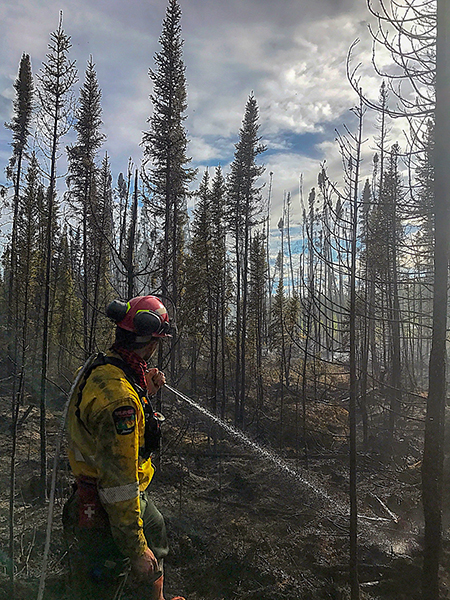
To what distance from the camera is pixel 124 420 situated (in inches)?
92.6

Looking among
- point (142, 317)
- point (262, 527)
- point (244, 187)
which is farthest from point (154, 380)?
point (244, 187)

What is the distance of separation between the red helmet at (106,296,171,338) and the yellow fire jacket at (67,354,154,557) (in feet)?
1.15

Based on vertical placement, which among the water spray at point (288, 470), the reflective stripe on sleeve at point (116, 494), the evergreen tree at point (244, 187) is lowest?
the water spray at point (288, 470)

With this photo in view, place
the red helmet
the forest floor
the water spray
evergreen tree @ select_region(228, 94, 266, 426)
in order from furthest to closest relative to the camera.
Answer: evergreen tree @ select_region(228, 94, 266, 426), the water spray, the forest floor, the red helmet

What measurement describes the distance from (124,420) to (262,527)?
9.78 m

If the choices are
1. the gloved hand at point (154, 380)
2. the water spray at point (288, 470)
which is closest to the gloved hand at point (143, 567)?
the gloved hand at point (154, 380)

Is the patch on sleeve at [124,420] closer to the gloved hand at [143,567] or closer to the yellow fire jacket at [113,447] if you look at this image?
the yellow fire jacket at [113,447]

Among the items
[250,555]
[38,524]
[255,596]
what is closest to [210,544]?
[250,555]

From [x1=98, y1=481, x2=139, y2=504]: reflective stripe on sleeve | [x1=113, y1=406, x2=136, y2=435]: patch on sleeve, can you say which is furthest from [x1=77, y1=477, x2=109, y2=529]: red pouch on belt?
[x1=113, y1=406, x2=136, y2=435]: patch on sleeve

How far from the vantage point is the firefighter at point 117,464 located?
2.29 meters

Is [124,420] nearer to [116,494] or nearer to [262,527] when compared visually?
[116,494]

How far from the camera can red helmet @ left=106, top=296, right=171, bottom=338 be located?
2.71m

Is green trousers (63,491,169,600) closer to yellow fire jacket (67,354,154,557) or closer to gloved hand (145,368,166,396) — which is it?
yellow fire jacket (67,354,154,557)

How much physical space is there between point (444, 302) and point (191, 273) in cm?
1669
